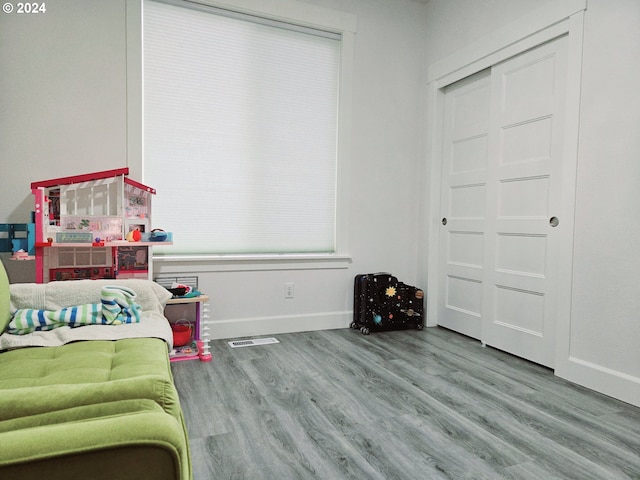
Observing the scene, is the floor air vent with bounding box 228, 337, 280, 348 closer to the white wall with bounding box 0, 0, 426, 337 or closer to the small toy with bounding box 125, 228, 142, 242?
the white wall with bounding box 0, 0, 426, 337

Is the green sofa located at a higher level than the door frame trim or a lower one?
lower

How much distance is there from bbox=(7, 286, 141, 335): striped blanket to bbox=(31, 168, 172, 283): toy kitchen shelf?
1.84 feet

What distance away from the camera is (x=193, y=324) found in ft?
9.86

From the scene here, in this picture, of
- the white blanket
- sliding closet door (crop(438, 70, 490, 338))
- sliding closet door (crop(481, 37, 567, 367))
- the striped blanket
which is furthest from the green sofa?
sliding closet door (crop(438, 70, 490, 338))

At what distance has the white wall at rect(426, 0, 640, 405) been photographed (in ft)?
7.00

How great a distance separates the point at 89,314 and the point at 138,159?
131cm

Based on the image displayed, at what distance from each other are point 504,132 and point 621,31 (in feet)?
2.85

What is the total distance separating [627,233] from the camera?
2162 mm

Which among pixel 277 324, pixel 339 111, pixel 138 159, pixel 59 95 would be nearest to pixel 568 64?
pixel 339 111

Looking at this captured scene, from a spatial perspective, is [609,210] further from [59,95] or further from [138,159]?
[59,95]

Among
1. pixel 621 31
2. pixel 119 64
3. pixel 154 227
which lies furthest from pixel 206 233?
pixel 621 31

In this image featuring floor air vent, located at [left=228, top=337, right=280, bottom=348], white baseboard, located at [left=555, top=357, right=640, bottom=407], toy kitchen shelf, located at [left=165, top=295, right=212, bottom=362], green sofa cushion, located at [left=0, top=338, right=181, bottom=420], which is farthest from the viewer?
floor air vent, located at [left=228, top=337, right=280, bottom=348]

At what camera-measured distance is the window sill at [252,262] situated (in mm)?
2977

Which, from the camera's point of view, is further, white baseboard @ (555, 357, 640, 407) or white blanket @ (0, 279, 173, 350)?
white baseboard @ (555, 357, 640, 407)
